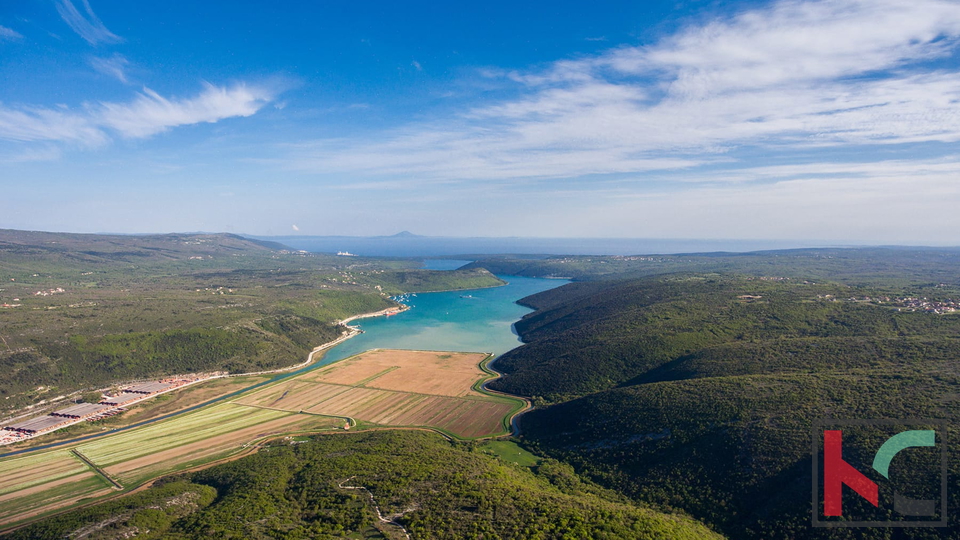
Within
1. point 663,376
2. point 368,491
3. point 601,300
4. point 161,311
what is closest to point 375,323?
point 161,311

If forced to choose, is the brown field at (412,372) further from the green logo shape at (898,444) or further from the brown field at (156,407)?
the green logo shape at (898,444)

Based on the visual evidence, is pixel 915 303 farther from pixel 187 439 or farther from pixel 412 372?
pixel 187 439

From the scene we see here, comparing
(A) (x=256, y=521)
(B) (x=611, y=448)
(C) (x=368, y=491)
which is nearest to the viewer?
(A) (x=256, y=521)

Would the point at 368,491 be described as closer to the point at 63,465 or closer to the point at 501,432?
the point at 501,432

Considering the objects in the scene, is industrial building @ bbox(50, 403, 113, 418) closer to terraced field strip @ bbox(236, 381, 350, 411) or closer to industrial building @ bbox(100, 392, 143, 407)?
industrial building @ bbox(100, 392, 143, 407)

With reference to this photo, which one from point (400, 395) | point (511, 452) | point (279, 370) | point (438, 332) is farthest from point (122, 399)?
point (438, 332)

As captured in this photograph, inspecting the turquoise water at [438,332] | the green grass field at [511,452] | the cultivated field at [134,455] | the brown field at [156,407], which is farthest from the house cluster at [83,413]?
the green grass field at [511,452]

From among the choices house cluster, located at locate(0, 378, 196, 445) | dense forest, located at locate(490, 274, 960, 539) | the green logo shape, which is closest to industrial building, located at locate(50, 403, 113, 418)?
house cluster, located at locate(0, 378, 196, 445)
